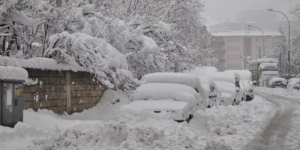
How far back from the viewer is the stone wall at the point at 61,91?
12.3m

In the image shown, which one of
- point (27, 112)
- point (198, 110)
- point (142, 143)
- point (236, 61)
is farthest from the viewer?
point (236, 61)

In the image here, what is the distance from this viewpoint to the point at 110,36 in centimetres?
1603

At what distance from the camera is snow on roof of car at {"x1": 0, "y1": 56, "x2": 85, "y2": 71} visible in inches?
442

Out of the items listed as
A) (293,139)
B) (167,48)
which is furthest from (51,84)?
(167,48)

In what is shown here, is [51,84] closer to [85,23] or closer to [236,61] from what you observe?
[85,23]

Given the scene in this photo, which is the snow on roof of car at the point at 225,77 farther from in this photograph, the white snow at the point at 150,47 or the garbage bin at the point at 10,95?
the garbage bin at the point at 10,95

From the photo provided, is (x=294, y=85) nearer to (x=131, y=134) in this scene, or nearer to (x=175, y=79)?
(x=175, y=79)

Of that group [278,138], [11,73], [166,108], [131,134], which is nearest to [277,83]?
[166,108]

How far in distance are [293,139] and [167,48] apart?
1180 centimetres

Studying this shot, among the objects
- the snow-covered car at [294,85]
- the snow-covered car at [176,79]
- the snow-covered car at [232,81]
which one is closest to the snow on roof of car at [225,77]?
the snow-covered car at [232,81]

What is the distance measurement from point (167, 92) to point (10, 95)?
4.65 metres

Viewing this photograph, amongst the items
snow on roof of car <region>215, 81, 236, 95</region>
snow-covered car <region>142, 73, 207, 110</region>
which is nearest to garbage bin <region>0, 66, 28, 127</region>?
snow-covered car <region>142, 73, 207, 110</region>

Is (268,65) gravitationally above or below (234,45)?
below

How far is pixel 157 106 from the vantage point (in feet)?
37.8
